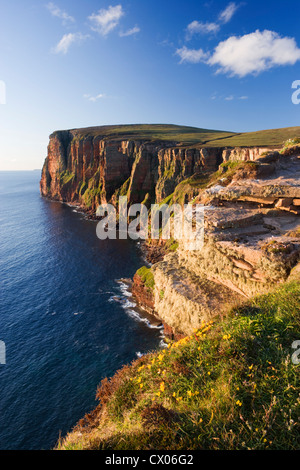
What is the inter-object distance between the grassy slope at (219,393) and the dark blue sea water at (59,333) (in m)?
21.2

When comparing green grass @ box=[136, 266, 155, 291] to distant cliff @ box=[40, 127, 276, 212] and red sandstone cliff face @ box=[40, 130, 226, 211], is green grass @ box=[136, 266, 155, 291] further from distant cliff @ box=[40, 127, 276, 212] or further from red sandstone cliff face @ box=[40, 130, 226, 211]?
red sandstone cliff face @ box=[40, 130, 226, 211]

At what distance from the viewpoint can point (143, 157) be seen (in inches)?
4149

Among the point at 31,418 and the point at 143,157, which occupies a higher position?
the point at 143,157

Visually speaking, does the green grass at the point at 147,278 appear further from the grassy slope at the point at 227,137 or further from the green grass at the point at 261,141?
the grassy slope at the point at 227,137

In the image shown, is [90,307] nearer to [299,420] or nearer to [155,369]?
[155,369]

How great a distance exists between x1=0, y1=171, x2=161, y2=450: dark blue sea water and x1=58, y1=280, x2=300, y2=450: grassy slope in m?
21.2

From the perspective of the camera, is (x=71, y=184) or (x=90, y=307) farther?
(x=71, y=184)

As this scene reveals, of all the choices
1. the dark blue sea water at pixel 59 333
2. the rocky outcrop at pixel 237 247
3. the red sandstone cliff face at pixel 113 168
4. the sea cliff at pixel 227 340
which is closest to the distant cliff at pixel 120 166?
the red sandstone cliff face at pixel 113 168

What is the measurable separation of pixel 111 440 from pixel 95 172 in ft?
473

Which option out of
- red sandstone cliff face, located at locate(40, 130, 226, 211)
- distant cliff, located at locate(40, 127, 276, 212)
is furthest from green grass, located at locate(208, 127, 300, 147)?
red sandstone cliff face, located at locate(40, 130, 226, 211)
